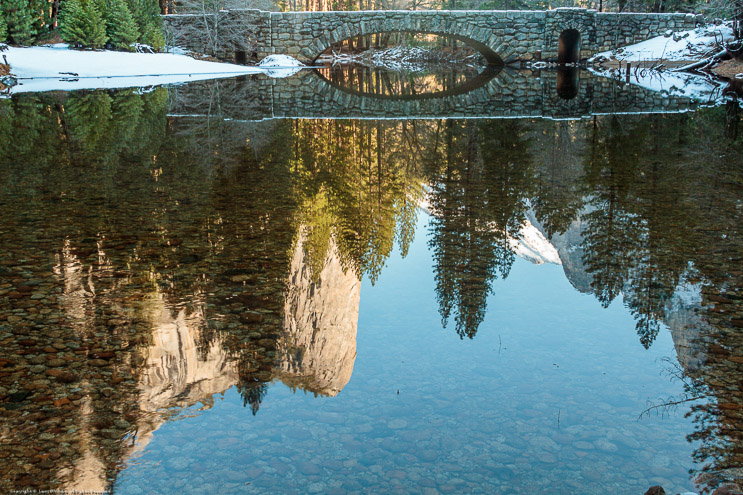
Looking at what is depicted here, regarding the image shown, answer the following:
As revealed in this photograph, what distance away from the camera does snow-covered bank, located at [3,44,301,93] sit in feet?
94.2

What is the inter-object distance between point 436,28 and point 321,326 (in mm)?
39130

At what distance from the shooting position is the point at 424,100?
22.5 m

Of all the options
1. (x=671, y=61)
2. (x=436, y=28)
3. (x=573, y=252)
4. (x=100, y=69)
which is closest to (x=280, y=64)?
(x=436, y=28)

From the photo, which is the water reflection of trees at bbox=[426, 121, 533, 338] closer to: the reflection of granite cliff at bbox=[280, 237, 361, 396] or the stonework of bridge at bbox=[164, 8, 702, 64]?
the reflection of granite cliff at bbox=[280, 237, 361, 396]

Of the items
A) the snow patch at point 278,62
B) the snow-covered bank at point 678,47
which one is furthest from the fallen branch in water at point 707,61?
the snow patch at point 278,62

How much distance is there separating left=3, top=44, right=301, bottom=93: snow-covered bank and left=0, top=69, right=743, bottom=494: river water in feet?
62.9

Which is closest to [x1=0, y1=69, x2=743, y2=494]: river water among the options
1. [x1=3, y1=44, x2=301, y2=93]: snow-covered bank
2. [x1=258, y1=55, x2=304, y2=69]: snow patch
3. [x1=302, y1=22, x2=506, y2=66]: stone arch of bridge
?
[x1=3, y1=44, x2=301, y2=93]: snow-covered bank

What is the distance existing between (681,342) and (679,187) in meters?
4.71

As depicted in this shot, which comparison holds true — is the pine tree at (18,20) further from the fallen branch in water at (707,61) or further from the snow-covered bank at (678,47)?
the snow-covered bank at (678,47)

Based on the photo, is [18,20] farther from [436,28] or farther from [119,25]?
[436,28]

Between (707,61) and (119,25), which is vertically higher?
(119,25)

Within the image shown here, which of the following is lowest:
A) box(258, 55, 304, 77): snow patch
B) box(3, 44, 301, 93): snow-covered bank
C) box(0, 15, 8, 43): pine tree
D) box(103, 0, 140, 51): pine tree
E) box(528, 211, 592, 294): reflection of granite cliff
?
box(528, 211, 592, 294): reflection of granite cliff

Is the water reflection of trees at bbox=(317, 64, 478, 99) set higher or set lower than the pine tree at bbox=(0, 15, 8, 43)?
lower

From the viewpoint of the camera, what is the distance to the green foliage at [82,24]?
33.3 m
